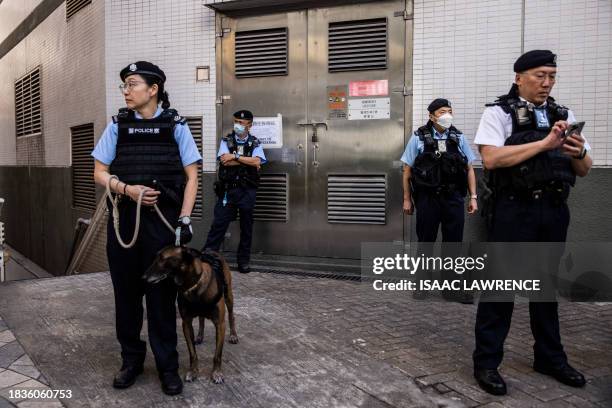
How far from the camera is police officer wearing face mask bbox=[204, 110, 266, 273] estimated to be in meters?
6.97

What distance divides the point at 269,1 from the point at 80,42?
13.2 feet

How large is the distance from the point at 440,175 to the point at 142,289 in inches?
126

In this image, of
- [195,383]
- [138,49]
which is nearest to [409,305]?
[195,383]

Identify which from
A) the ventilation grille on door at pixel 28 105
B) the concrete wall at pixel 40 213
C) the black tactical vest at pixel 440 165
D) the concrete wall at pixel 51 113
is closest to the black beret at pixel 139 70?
the black tactical vest at pixel 440 165

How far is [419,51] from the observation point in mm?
6715

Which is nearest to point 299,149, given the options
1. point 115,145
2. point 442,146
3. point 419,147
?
point 419,147

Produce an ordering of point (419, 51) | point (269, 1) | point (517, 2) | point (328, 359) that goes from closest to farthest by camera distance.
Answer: point (328, 359) < point (517, 2) < point (419, 51) < point (269, 1)

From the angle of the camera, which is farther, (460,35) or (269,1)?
(269,1)

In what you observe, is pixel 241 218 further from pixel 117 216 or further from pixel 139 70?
pixel 139 70

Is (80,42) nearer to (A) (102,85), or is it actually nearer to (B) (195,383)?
(A) (102,85)

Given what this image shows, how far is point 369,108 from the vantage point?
6984 mm

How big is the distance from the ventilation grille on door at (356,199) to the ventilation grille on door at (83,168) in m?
4.53

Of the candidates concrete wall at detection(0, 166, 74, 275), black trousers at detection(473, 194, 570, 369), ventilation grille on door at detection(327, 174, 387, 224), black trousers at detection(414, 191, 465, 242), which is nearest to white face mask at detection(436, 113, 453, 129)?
black trousers at detection(414, 191, 465, 242)

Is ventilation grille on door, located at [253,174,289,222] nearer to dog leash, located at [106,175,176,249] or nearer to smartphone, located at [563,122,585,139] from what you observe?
dog leash, located at [106,175,176,249]
